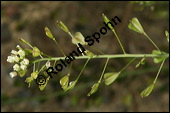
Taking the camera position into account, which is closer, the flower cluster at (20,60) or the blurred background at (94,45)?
the flower cluster at (20,60)

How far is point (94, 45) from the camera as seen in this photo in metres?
3.57

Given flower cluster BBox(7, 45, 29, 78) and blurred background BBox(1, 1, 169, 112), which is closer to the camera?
flower cluster BBox(7, 45, 29, 78)

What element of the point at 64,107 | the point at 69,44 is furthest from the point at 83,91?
the point at 69,44

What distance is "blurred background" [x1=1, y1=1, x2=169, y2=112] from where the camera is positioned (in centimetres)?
318

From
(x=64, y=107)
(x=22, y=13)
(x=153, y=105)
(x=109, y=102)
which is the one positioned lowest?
(x=153, y=105)

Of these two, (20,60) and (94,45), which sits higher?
(20,60)

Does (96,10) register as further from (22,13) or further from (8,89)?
(8,89)

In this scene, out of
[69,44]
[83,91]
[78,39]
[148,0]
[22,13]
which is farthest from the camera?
[22,13]

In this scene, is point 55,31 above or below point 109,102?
above

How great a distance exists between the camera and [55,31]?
3.77 metres

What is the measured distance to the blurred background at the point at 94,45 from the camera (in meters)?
3.18

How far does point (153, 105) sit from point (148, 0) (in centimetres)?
156

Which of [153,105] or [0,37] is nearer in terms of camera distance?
[153,105]

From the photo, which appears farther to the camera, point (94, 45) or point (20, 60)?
point (94, 45)
